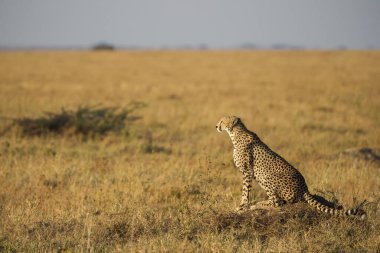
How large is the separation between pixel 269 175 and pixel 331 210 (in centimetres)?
75

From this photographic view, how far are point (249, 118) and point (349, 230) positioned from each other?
30.1 ft

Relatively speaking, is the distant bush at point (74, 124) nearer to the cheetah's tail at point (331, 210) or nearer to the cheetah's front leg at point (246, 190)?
the cheetah's front leg at point (246, 190)

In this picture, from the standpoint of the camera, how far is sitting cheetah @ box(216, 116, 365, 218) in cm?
538

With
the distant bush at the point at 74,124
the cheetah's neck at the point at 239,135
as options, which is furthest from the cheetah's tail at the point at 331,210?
the distant bush at the point at 74,124

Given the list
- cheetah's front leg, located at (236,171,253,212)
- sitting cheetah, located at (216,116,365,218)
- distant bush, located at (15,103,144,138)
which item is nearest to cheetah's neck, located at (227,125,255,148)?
sitting cheetah, located at (216,116,365,218)

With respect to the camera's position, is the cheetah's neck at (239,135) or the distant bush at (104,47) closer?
the cheetah's neck at (239,135)

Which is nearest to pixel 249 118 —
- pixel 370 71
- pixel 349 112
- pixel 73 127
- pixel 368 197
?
pixel 349 112

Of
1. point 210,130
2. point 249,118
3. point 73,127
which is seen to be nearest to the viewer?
point 73,127

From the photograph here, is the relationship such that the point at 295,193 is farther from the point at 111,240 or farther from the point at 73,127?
the point at 73,127

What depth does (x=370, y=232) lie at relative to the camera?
16.5 feet

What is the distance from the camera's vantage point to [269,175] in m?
5.50

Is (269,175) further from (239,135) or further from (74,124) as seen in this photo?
(74,124)

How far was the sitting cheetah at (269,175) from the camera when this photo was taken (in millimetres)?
5379

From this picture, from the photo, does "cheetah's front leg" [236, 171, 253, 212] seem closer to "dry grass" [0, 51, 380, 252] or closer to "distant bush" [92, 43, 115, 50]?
"dry grass" [0, 51, 380, 252]
